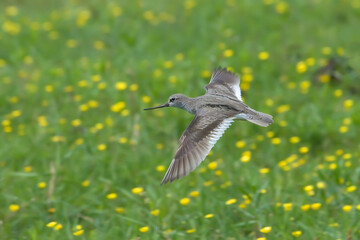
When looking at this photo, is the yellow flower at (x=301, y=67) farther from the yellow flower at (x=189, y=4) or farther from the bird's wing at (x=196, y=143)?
the bird's wing at (x=196, y=143)

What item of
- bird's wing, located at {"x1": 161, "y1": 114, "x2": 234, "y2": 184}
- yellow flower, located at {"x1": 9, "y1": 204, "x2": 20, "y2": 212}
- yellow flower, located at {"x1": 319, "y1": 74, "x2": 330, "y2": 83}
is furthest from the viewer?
yellow flower, located at {"x1": 319, "y1": 74, "x2": 330, "y2": 83}

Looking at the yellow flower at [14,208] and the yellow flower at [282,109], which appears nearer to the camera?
the yellow flower at [14,208]

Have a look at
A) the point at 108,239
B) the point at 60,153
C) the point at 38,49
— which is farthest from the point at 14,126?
the point at 108,239

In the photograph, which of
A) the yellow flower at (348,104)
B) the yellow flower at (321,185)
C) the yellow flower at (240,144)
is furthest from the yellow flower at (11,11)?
the yellow flower at (321,185)

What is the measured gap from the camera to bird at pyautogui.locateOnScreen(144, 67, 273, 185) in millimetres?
4203

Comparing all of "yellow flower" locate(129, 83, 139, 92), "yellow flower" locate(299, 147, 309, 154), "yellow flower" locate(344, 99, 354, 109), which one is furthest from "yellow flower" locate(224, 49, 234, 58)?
"yellow flower" locate(299, 147, 309, 154)

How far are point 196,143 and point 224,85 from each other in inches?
48.5

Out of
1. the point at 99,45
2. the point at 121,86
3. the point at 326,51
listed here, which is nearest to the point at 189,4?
the point at 99,45

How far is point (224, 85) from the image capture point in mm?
5426

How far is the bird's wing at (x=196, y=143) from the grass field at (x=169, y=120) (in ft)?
1.51

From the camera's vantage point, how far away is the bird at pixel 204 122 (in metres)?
4.20

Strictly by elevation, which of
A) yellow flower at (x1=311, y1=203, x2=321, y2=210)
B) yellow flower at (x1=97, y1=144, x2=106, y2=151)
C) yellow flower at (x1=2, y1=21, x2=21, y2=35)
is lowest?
yellow flower at (x1=311, y1=203, x2=321, y2=210)

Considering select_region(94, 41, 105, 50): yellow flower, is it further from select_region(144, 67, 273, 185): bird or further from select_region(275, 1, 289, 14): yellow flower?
select_region(144, 67, 273, 185): bird

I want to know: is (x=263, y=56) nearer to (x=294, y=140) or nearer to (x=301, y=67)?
(x=301, y=67)
